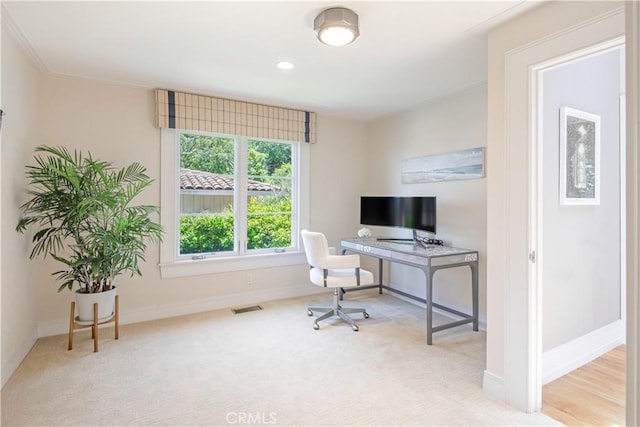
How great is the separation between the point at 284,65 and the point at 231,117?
3.92 ft

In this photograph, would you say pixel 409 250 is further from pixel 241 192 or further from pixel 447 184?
pixel 241 192

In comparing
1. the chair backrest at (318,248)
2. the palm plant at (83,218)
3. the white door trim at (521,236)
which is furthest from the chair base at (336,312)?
the palm plant at (83,218)

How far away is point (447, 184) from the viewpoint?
363 cm

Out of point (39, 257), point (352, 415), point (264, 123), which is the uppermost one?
point (264, 123)

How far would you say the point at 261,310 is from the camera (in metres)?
3.75

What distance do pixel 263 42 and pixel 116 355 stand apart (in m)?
2.68

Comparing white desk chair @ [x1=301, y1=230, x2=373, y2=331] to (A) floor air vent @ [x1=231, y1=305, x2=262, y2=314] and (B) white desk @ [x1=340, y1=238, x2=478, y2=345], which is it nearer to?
(B) white desk @ [x1=340, y1=238, x2=478, y2=345]

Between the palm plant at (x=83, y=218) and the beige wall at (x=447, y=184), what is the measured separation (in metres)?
2.91

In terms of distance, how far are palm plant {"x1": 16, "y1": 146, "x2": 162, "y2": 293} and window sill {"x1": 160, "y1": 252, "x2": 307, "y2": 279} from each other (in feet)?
2.09

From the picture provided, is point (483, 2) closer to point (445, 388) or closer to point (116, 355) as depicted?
point (445, 388)

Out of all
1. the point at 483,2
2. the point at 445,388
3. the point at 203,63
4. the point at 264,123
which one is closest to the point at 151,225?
the point at 203,63

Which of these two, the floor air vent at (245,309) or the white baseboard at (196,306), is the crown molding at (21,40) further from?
the floor air vent at (245,309)

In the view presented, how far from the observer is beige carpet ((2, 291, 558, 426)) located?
1915 mm

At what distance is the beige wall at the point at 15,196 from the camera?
2.26 meters
